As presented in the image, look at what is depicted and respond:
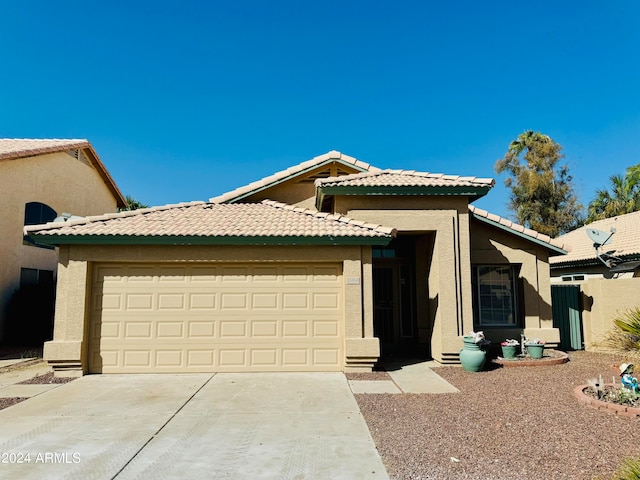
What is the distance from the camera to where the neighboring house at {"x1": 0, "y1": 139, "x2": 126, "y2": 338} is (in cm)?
1528

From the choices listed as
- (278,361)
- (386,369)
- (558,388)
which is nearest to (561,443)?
(558,388)

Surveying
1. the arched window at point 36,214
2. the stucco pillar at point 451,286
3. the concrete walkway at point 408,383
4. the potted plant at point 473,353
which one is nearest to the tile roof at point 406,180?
the stucco pillar at point 451,286

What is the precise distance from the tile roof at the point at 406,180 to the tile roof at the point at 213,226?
89cm

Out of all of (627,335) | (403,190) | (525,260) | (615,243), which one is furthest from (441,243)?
(615,243)

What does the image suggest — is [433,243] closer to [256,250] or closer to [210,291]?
[256,250]

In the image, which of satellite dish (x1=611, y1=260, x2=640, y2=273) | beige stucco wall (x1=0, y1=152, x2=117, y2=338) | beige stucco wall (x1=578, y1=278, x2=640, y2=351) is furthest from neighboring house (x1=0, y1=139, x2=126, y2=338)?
satellite dish (x1=611, y1=260, x2=640, y2=273)

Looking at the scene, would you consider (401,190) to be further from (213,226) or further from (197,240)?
(197,240)

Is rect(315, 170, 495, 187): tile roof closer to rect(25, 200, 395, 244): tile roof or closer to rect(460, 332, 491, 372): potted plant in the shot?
rect(25, 200, 395, 244): tile roof

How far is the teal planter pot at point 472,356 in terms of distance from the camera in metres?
9.70

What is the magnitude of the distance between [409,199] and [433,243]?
132 centimetres

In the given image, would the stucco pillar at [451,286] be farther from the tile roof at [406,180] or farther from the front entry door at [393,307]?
the front entry door at [393,307]

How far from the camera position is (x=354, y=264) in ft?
32.8

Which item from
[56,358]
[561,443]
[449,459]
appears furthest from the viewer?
[56,358]

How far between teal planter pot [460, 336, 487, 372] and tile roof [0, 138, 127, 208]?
630 inches
